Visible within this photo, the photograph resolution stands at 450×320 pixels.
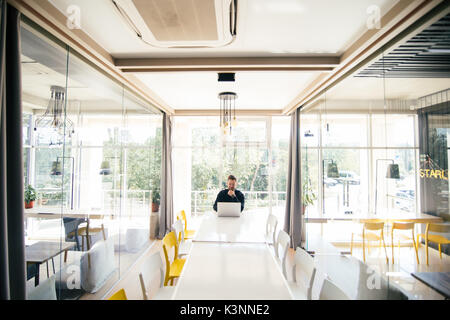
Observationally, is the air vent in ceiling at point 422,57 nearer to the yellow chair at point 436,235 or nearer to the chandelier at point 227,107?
the yellow chair at point 436,235

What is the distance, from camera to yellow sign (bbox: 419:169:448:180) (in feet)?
4.68

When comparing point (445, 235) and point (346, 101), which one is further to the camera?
point (346, 101)

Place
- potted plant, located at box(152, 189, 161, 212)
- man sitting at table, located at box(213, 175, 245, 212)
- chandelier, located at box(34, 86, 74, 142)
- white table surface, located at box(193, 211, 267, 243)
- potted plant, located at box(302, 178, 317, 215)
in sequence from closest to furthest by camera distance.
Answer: chandelier, located at box(34, 86, 74, 142)
white table surface, located at box(193, 211, 267, 243)
potted plant, located at box(302, 178, 317, 215)
man sitting at table, located at box(213, 175, 245, 212)
potted plant, located at box(152, 189, 161, 212)

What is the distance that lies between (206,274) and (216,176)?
3632 mm

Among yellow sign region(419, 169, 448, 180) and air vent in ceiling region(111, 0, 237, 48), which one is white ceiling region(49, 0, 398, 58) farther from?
yellow sign region(419, 169, 448, 180)

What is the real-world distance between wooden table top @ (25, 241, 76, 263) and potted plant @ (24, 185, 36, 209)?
297 mm

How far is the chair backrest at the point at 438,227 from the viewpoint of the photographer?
1.44 metres

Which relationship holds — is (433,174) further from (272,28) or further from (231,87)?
(231,87)

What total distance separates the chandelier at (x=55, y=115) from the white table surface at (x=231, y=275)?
5.43 feet

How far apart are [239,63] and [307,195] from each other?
2.79 m

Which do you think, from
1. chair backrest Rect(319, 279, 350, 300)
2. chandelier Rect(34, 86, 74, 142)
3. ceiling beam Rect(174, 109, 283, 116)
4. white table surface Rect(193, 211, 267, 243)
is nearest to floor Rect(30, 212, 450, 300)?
chair backrest Rect(319, 279, 350, 300)

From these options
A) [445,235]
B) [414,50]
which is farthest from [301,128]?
[445,235]
